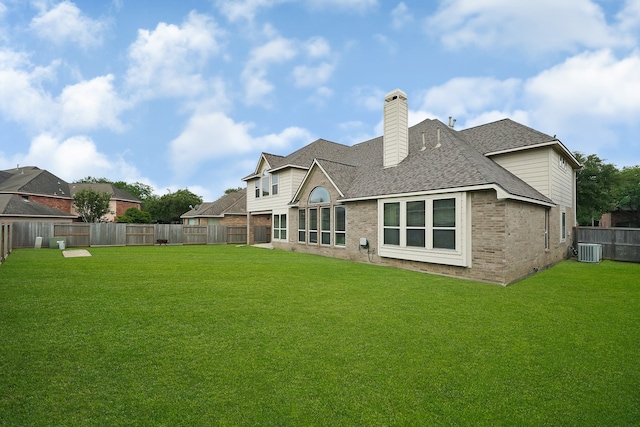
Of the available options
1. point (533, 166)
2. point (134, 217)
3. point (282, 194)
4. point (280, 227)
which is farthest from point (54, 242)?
point (533, 166)

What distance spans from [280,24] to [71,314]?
1425 centimetres

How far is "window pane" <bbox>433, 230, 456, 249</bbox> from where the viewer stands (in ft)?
30.7

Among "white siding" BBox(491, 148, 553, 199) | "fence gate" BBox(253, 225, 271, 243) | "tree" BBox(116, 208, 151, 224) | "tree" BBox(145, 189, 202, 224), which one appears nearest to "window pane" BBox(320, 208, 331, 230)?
"white siding" BBox(491, 148, 553, 199)

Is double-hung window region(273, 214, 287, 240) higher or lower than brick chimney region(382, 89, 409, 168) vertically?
lower

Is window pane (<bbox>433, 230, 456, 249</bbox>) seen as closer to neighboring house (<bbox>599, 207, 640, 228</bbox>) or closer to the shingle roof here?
the shingle roof

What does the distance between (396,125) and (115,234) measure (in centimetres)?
2004

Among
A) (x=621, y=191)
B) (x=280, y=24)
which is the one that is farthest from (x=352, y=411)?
(x=621, y=191)

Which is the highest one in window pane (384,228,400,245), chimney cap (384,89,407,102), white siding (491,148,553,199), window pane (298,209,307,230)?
chimney cap (384,89,407,102)

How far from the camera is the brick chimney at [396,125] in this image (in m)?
12.9

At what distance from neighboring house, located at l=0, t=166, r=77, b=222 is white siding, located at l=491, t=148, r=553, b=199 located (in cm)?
3809

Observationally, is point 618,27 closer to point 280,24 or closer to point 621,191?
point 280,24

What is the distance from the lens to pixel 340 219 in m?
14.4

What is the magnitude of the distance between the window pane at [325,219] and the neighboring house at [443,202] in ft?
0.17

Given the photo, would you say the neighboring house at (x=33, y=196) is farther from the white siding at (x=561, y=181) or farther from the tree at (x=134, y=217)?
the white siding at (x=561, y=181)
